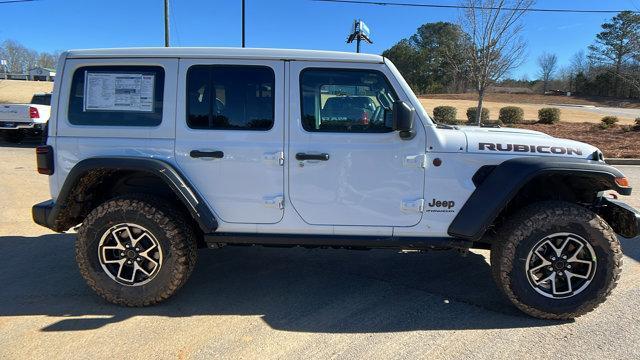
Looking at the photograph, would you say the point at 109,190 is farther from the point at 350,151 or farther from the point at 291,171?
the point at 350,151

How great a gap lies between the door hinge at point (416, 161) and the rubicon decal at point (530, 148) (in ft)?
1.33

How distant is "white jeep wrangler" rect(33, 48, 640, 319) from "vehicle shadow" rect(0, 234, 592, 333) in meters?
0.27

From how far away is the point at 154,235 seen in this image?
3.45m

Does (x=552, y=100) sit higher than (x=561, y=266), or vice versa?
Result: (x=552, y=100)

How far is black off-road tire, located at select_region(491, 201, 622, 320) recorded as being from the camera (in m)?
3.29

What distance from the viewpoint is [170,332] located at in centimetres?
317

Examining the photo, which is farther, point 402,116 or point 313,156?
point 313,156

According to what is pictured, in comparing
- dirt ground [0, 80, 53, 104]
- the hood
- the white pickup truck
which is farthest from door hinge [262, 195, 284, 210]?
dirt ground [0, 80, 53, 104]

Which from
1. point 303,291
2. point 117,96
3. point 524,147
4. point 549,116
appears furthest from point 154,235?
point 549,116

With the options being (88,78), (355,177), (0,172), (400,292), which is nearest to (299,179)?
(355,177)

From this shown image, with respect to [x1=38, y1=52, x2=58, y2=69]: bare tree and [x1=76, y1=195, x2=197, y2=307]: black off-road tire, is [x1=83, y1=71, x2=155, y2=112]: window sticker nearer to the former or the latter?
[x1=76, y1=195, x2=197, y2=307]: black off-road tire

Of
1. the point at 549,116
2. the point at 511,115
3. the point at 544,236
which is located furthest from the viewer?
the point at 511,115

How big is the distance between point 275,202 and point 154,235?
937 millimetres

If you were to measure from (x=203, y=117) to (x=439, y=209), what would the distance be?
1870 millimetres
